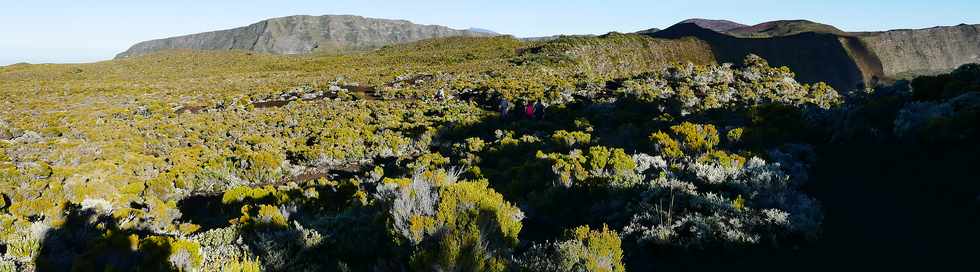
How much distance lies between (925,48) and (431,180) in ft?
378

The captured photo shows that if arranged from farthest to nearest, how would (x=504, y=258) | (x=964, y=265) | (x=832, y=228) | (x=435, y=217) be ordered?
(x=832, y=228) < (x=435, y=217) < (x=504, y=258) < (x=964, y=265)

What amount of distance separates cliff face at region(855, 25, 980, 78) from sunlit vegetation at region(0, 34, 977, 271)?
78.0 meters

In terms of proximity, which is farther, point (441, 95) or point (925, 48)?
point (925, 48)

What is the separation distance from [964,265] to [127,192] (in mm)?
15063

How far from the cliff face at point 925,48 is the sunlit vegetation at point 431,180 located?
78.0 metres

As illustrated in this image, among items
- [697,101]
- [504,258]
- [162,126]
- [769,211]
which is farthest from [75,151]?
[697,101]

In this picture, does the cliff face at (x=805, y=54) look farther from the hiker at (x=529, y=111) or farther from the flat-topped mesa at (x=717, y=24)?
the flat-topped mesa at (x=717, y=24)

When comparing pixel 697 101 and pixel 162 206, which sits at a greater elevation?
pixel 697 101

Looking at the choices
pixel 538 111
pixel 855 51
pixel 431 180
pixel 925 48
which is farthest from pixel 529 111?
pixel 925 48

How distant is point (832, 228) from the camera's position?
5914 millimetres

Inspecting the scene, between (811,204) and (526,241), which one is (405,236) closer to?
(526,241)

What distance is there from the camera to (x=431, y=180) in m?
6.74

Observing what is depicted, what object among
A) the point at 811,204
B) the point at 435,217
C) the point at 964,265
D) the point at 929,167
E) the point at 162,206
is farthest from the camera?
the point at 162,206

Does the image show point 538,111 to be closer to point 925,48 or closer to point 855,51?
point 855,51
